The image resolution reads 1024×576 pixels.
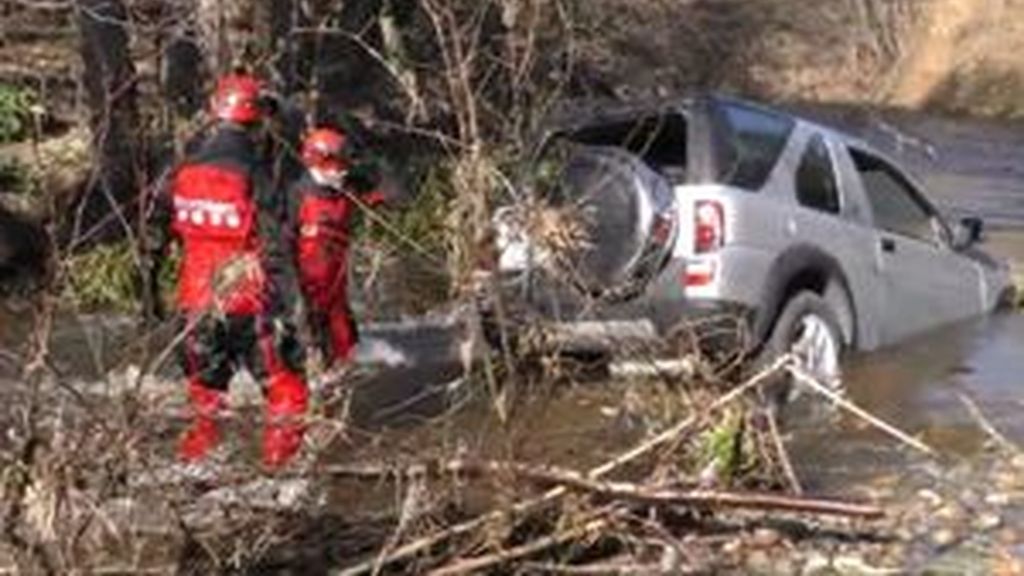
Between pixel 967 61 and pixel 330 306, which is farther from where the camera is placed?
pixel 967 61

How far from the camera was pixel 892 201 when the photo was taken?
12.9 meters

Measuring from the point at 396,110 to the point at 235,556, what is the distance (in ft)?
37.9

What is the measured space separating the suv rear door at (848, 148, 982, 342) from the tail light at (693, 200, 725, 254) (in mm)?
1743

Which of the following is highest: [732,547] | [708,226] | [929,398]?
[708,226]

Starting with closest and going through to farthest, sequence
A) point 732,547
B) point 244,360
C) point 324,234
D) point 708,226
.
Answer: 1. point 732,547
2. point 244,360
3. point 324,234
4. point 708,226

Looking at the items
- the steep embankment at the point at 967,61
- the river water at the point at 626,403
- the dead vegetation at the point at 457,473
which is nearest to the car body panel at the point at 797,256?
the river water at the point at 626,403

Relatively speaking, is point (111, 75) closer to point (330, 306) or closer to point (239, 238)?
point (330, 306)

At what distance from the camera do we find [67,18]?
63.0 ft

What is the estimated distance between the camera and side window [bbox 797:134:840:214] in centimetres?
1166

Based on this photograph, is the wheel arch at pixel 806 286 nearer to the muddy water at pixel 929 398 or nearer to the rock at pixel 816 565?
the muddy water at pixel 929 398

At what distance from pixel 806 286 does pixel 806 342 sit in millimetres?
351

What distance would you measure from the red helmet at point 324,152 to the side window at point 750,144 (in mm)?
2179

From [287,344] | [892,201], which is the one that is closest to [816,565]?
[287,344]

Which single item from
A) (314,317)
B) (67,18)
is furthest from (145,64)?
(314,317)
